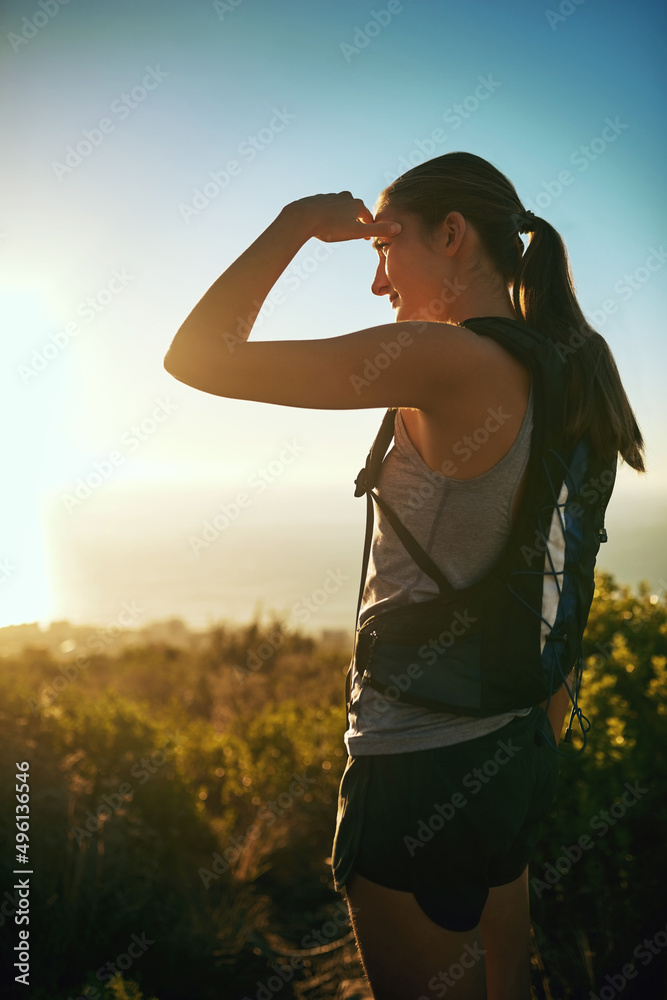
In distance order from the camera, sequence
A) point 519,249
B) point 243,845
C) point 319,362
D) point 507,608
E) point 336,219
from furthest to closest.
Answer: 1. point 243,845
2. point 519,249
3. point 336,219
4. point 507,608
5. point 319,362

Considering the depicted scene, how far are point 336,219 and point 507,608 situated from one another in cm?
92

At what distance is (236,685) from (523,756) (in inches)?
196

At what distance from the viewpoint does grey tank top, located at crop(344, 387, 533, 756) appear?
125 centimetres

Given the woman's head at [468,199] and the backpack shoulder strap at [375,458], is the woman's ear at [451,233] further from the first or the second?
the backpack shoulder strap at [375,458]

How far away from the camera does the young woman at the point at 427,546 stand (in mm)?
1193

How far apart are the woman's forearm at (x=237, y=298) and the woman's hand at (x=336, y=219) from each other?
3cm

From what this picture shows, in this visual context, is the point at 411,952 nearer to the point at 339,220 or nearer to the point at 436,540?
the point at 436,540

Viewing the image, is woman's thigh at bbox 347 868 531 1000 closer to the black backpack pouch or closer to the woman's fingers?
the black backpack pouch

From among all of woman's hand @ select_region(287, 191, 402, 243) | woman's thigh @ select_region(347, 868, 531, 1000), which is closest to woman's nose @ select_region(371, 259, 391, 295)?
woman's hand @ select_region(287, 191, 402, 243)

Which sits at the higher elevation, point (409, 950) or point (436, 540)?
point (436, 540)

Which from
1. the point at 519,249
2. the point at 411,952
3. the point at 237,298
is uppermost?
the point at 519,249

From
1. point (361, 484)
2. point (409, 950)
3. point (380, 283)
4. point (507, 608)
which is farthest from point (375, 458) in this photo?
point (409, 950)

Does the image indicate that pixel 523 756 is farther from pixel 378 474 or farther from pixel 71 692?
pixel 71 692

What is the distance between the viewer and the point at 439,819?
1.21m
